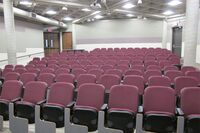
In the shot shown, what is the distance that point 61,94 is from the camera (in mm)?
3562

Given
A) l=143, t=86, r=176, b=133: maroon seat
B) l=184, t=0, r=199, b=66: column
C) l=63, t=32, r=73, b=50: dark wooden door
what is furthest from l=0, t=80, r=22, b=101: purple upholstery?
l=63, t=32, r=73, b=50: dark wooden door

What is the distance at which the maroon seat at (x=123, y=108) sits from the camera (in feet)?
9.47

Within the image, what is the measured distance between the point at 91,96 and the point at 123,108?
1.89 feet

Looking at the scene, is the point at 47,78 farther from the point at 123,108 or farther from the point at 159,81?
the point at 159,81

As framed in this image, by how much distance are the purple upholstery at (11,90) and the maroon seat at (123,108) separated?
185 cm

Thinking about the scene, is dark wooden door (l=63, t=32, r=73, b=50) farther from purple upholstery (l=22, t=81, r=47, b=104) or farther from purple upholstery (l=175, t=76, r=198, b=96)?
purple upholstery (l=175, t=76, r=198, b=96)

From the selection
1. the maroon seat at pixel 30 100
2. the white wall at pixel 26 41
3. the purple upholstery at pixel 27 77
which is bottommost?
the maroon seat at pixel 30 100

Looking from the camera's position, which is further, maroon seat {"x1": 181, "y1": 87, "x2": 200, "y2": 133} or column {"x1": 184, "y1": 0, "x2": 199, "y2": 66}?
column {"x1": 184, "y1": 0, "x2": 199, "y2": 66}

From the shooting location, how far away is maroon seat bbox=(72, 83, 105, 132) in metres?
3.05

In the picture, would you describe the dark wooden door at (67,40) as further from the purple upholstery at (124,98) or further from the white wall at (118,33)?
the purple upholstery at (124,98)

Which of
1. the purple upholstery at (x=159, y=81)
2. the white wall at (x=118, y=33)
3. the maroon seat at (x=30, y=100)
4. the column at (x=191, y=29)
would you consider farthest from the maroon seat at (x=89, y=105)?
the white wall at (x=118, y=33)

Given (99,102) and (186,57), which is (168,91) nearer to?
(99,102)

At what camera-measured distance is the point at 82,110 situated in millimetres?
3053

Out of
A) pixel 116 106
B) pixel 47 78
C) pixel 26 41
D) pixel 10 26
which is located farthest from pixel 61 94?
pixel 26 41
